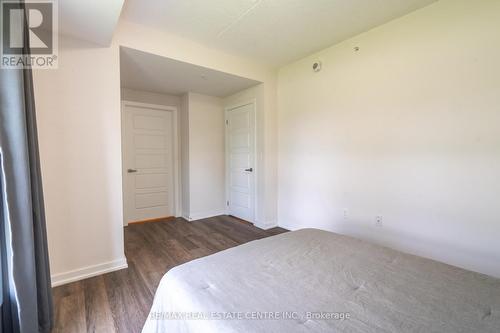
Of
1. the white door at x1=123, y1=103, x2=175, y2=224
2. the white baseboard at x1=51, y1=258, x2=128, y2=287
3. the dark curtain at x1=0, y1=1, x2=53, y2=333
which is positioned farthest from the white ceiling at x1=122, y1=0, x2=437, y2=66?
the white baseboard at x1=51, y1=258, x2=128, y2=287

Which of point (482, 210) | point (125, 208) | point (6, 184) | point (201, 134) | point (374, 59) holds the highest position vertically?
point (374, 59)

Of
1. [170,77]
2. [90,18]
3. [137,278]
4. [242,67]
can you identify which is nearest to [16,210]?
[137,278]

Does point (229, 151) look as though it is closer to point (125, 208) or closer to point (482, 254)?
point (125, 208)

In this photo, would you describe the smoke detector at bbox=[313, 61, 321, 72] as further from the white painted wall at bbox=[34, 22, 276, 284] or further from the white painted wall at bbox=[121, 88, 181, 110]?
the white painted wall at bbox=[121, 88, 181, 110]

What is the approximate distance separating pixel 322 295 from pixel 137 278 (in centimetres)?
190

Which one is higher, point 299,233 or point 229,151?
point 229,151

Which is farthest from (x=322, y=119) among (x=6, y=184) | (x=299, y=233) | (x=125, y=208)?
(x=125, y=208)

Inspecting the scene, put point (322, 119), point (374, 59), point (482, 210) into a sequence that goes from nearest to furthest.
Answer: point (482, 210) → point (374, 59) → point (322, 119)

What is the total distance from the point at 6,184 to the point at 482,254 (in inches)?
133

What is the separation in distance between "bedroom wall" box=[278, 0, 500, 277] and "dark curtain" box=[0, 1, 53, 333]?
113 inches

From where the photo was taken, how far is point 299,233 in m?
1.86

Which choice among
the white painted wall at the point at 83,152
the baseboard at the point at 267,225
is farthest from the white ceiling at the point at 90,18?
the baseboard at the point at 267,225

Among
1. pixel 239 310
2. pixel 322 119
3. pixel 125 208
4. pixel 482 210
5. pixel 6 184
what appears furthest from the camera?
pixel 125 208

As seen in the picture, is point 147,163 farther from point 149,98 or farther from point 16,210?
point 16,210
